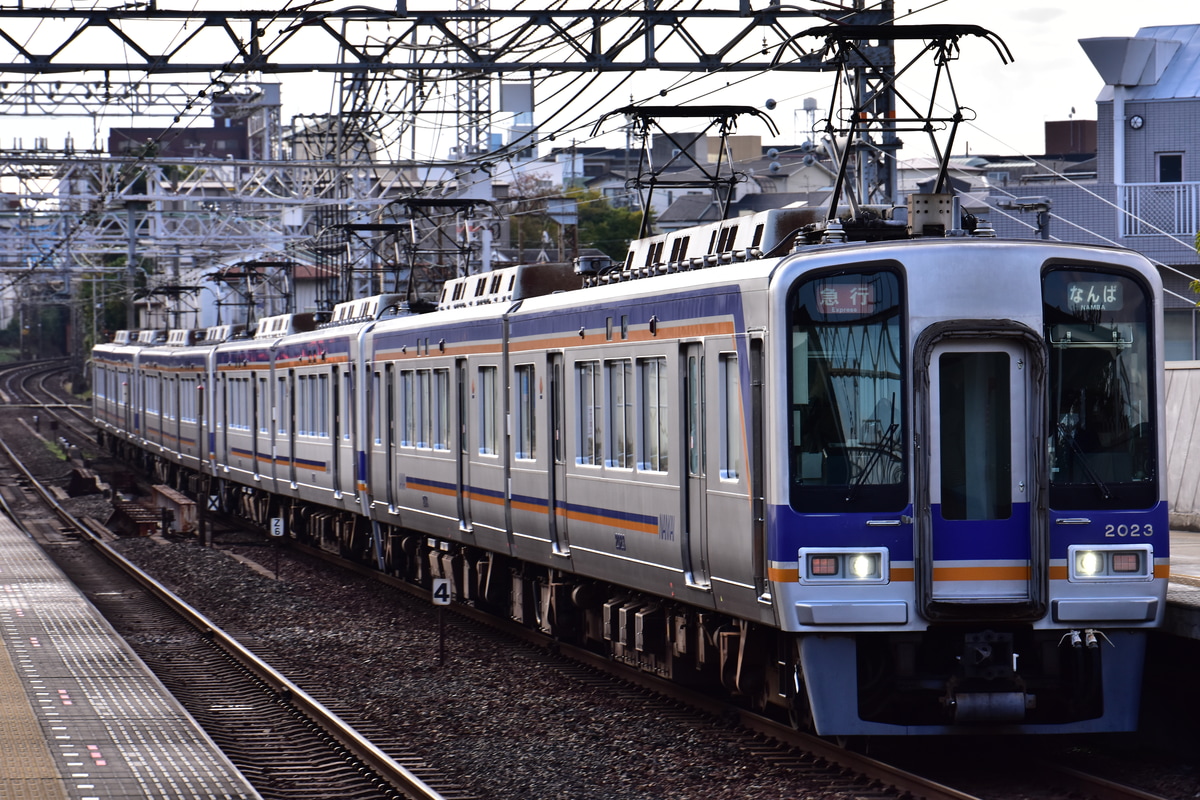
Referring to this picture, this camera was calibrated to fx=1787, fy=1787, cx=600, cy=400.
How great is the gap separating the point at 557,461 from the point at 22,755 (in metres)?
4.64

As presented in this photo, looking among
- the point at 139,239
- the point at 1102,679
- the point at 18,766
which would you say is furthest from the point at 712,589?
the point at 139,239

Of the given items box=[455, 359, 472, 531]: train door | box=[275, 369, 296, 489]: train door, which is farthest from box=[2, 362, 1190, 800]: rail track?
box=[275, 369, 296, 489]: train door

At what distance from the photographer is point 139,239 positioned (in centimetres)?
4159

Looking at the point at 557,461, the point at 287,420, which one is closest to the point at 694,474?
the point at 557,461

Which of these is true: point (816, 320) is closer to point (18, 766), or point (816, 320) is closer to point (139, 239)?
point (18, 766)

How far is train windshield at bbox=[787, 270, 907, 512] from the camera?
8688mm

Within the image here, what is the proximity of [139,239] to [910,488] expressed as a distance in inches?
1393

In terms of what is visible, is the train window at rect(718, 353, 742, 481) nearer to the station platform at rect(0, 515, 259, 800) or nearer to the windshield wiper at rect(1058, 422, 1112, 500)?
the windshield wiper at rect(1058, 422, 1112, 500)

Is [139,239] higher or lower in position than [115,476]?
higher

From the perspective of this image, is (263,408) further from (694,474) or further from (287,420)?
(694,474)

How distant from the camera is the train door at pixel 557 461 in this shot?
41.4ft

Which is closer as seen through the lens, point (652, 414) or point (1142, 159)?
point (652, 414)

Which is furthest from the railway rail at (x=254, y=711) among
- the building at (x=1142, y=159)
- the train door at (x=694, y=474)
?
the building at (x=1142, y=159)

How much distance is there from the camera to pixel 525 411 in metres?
13.5
